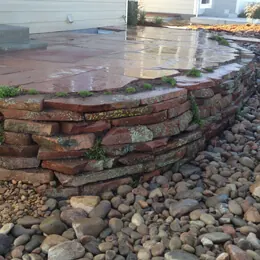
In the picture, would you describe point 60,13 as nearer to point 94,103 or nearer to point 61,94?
point 61,94

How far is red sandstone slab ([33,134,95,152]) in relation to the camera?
2.44 m

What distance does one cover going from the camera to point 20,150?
8.18 feet

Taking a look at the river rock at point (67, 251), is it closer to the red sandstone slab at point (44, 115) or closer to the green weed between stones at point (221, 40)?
the red sandstone slab at point (44, 115)

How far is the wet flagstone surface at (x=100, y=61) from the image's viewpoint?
2979 millimetres

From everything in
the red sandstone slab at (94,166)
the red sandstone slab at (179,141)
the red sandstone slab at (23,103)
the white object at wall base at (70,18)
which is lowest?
the red sandstone slab at (94,166)

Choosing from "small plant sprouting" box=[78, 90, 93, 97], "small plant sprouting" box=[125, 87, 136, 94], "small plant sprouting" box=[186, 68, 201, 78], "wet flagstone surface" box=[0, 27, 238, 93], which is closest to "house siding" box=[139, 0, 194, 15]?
"wet flagstone surface" box=[0, 27, 238, 93]

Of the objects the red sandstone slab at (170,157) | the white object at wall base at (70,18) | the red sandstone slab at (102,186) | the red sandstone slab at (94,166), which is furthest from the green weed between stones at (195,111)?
the white object at wall base at (70,18)

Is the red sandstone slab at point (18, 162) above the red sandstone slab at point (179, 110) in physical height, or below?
below

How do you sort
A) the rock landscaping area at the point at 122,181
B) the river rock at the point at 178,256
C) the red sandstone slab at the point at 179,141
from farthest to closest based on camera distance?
the red sandstone slab at the point at 179,141
the rock landscaping area at the point at 122,181
the river rock at the point at 178,256

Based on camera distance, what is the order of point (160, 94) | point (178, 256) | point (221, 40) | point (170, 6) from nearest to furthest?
point (178, 256)
point (160, 94)
point (221, 40)
point (170, 6)

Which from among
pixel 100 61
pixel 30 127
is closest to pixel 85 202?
pixel 30 127

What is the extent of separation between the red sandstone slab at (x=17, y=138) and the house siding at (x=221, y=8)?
1442 centimetres

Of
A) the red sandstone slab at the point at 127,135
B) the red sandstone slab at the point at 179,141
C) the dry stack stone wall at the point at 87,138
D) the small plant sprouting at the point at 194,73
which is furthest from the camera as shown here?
the small plant sprouting at the point at 194,73

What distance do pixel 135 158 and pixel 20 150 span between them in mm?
744
